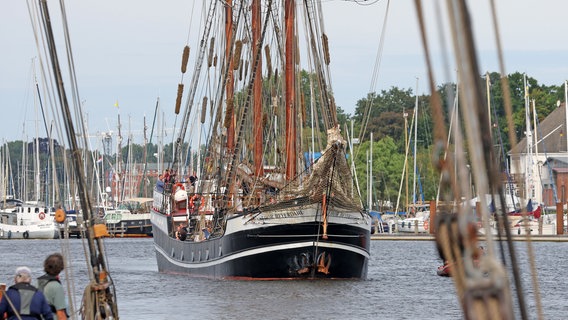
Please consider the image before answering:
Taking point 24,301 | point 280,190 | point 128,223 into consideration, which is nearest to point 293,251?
point 280,190

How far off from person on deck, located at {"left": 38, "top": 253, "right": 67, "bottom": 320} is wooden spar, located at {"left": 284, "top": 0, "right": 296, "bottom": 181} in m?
27.1

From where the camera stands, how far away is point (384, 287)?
4372 cm

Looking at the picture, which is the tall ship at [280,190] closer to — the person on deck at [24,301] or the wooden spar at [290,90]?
the wooden spar at [290,90]

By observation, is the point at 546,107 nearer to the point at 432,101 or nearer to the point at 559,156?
the point at 559,156

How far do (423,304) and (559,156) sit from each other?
3735 inches

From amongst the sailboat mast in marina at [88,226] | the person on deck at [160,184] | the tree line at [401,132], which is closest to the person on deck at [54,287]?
the sailboat mast in marina at [88,226]

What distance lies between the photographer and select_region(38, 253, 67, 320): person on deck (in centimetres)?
1412

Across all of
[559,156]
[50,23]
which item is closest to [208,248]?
[50,23]

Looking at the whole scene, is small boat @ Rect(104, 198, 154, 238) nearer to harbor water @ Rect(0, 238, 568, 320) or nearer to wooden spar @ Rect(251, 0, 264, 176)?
harbor water @ Rect(0, 238, 568, 320)

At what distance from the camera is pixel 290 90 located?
1638 inches

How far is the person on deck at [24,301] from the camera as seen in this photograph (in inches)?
529

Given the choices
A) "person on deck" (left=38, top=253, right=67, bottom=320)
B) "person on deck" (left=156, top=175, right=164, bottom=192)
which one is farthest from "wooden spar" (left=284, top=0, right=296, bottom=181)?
"person on deck" (left=38, top=253, right=67, bottom=320)

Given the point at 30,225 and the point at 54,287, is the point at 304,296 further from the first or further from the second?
the point at 30,225

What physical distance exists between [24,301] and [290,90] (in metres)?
28.5
